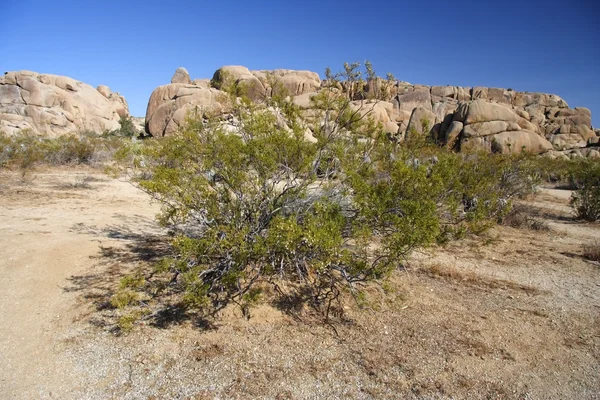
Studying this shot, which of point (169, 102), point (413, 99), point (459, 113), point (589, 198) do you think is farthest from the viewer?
point (413, 99)

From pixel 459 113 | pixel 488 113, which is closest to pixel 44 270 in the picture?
pixel 488 113

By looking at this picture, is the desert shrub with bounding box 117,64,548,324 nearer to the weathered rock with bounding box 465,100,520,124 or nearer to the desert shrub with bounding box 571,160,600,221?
the desert shrub with bounding box 571,160,600,221

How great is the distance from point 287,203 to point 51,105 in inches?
1554

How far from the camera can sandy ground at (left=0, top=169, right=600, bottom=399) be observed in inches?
126

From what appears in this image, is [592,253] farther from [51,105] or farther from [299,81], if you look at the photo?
[51,105]

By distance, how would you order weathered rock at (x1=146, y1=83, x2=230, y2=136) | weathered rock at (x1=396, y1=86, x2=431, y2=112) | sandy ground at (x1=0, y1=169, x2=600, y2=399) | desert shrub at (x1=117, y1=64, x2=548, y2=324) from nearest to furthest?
1. sandy ground at (x1=0, y1=169, x2=600, y2=399)
2. desert shrub at (x1=117, y1=64, x2=548, y2=324)
3. weathered rock at (x1=146, y1=83, x2=230, y2=136)
4. weathered rock at (x1=396, y1=86, x2=431, y2=112)

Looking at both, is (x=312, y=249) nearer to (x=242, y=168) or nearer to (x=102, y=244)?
(x=242, y=168)

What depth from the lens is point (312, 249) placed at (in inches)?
154

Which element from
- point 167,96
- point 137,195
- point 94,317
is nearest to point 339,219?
point 94,317

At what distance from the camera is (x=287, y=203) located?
4.63 m

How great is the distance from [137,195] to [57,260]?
21.2 feet

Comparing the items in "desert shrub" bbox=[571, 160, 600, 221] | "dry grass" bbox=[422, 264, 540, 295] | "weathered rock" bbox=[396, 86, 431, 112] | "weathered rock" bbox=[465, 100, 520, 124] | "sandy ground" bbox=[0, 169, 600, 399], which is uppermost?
"weathered rock" bbox=[396, 86, 431, 112]

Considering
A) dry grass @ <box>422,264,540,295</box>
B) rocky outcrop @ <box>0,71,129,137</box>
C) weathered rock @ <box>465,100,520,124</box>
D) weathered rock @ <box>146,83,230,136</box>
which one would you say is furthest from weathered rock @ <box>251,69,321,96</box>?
dry grass @ <box>422,264,540,295</box>

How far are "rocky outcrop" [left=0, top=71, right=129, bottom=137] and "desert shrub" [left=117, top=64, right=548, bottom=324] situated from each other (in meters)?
29.4
